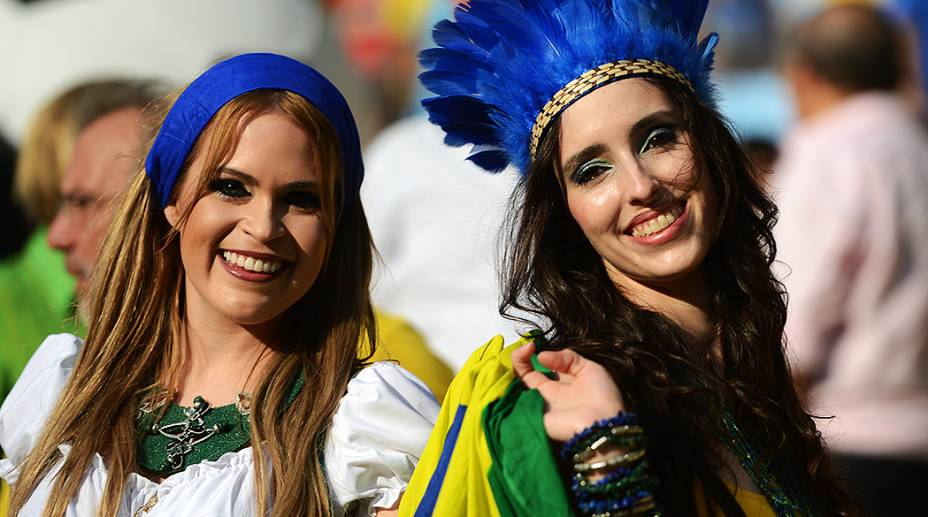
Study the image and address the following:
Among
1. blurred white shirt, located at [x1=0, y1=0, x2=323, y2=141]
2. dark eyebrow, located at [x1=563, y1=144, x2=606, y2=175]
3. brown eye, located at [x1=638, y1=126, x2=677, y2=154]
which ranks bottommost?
dark eyebrow, located at [x1=563, y1=144, x2=606, y2=175]

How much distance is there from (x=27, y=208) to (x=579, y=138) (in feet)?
10.4

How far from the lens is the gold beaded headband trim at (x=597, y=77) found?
8.53 ft

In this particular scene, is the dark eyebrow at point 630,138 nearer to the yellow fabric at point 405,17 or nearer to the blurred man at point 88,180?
the blurred man at point 88,180

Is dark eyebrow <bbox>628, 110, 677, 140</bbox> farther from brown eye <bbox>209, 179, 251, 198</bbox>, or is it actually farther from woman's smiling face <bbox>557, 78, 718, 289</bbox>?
brown eye <bbox>209, 179, 251, 198</bbox>

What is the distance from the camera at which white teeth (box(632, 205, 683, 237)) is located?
256cm

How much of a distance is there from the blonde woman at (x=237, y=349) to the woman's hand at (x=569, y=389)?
1.23ft

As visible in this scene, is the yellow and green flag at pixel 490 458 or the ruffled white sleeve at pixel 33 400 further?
the ruffled white sleeve at pixel 33 400

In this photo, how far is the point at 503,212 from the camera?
389 cm

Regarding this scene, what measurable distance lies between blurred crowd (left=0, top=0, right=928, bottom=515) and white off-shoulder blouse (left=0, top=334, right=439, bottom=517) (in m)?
0.90

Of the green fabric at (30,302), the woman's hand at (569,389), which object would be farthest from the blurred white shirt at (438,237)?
the woman's hand at (569,389)

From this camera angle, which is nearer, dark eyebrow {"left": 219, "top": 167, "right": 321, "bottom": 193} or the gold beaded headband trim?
the gold beaded headband trim

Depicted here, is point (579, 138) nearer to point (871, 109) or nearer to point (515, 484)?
point (515, 484)

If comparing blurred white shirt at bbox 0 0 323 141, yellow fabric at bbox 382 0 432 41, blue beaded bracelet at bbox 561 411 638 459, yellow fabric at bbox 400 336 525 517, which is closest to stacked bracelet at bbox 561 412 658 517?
blue beaded bracelet at bbox 561 411 638 459

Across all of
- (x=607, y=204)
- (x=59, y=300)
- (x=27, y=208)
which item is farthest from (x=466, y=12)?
(x=27, y=208)
